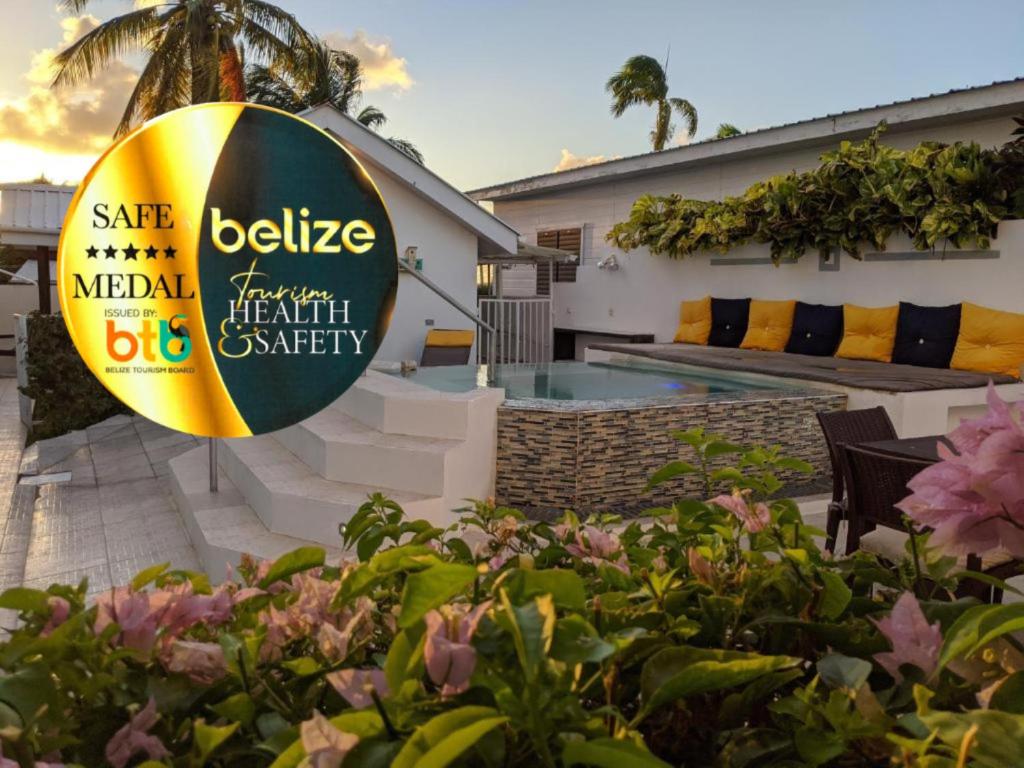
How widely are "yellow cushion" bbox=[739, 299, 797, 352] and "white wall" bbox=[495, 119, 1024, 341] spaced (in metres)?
0.25

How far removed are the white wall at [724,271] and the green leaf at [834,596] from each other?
828cm

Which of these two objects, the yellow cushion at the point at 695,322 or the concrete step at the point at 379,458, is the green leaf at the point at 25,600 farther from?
the yellow cushion at the point at 695,322

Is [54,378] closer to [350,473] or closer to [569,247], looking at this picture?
[350,473]

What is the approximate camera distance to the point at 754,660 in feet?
1.66

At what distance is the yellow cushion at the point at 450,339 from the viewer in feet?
33.9

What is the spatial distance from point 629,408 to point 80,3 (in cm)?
1529

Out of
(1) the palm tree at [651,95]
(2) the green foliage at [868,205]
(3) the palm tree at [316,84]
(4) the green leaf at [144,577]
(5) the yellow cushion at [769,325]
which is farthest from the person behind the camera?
(1) the palm tree at [651,95]

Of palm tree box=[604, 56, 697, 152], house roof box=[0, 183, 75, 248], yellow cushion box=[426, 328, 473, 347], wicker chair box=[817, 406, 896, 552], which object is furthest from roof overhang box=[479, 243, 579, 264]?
palm tree box=[604, 56, 697, 152]

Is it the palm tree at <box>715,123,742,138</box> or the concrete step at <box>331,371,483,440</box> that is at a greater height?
the palm tree at <box>715,123,742,138</box>

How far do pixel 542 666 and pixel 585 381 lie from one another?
7189mm

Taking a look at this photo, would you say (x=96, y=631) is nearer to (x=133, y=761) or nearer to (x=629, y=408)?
(x=133, y=761)

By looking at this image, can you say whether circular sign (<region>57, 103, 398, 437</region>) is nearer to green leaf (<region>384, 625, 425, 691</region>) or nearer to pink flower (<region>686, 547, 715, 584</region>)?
pink flower (<region>686, 547, 715, 584</region>)

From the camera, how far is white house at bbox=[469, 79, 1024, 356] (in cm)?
813

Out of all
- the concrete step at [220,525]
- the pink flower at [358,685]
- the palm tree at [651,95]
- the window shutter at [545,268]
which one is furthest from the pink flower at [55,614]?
the palm tree at [651,95]
